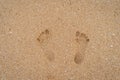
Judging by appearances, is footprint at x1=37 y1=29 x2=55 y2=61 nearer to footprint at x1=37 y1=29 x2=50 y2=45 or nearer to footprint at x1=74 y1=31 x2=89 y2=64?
footprint at x1=37 y1=29 x2=50 y2=45

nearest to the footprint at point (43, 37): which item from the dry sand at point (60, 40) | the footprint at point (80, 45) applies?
the dry sand at point (60, 40)

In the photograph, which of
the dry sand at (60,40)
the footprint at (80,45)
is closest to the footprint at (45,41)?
the dry sand at (60,40)

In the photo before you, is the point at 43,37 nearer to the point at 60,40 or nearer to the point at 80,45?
the point at 60,40

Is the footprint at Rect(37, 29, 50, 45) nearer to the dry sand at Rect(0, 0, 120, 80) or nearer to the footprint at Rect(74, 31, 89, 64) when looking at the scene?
the dry sand at Rect(0, 0, 120, 80)

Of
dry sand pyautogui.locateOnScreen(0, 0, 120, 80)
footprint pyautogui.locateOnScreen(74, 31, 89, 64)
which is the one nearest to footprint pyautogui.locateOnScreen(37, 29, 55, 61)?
dry sand pyautogui.locateOnScreen(0, 0, 120, 80)

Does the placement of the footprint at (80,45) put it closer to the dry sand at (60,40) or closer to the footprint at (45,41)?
the dry sand at (60,40)

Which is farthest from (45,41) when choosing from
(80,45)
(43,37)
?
(80,45)

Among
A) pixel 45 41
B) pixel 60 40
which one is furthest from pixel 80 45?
pixel 45 41

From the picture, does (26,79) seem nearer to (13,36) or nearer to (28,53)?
(28,53)

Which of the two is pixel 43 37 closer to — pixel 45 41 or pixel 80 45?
pixel 45 41
